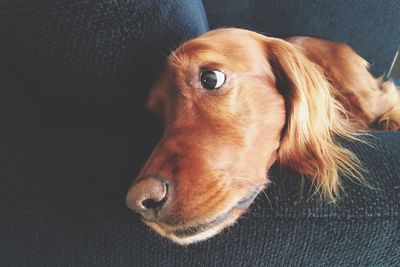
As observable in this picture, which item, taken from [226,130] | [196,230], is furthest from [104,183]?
[226,130]

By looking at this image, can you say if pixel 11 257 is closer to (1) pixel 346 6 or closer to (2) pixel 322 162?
(2) pixel 322 162

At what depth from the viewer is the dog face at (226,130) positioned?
0.82 meters

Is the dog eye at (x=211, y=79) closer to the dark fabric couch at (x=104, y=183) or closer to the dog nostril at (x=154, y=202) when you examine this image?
the dark fabric couch at (x=104, y=183)

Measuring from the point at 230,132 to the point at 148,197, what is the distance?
0.29 m

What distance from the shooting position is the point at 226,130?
3.18ft

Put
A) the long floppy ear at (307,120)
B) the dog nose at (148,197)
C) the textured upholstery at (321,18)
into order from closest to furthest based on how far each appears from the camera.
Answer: the dog nose at (148,197) < the long floppy ear at (307,120) < the textured upholstery at (321,18)

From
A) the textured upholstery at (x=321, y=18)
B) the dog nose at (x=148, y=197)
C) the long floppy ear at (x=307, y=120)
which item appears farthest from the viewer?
the textured upholstery at (x=321, y=18)

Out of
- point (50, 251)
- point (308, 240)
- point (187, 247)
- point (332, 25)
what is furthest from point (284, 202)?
point (332, 25)

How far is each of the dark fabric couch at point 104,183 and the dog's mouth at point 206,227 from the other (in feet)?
0.07

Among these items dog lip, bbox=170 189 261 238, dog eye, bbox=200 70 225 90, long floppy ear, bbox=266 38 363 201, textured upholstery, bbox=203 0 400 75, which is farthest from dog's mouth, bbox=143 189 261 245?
textured upholstery, bbox=203 0 400 75

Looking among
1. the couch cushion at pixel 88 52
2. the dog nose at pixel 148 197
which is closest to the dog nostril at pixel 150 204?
the dog nose at pixel 148 197

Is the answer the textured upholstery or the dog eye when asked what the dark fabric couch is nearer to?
the dog eye

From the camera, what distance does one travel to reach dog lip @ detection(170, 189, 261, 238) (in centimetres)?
81

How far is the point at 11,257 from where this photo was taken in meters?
0.83
